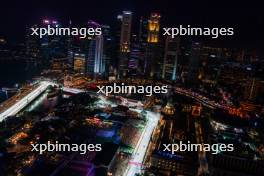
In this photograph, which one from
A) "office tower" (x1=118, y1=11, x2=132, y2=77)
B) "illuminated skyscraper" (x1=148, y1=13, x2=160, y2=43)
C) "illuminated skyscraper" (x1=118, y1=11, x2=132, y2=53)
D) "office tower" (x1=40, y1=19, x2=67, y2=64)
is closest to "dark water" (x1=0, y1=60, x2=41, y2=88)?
"office tower" (x1=40, y1=19, x2=67, y2=64)

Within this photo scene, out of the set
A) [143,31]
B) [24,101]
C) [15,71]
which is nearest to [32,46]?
[15,71]

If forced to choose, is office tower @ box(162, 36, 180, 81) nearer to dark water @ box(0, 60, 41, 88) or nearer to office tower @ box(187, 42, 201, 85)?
office tower @ box(187, 42, 201, 85)

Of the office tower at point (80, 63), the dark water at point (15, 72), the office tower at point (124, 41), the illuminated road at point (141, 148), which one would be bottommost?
the illuminated road at point (141, 148)

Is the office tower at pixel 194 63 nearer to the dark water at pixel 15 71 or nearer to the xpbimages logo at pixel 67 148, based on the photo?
the dark water at pixel 15 71

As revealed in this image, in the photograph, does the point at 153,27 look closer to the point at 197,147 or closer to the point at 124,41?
the point at 124,41

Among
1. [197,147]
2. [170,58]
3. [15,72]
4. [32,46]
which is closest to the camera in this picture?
[197,147]

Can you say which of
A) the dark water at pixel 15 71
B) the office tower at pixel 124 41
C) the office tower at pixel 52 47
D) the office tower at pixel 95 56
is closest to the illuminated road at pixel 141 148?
the office tower at pixel 124 41
